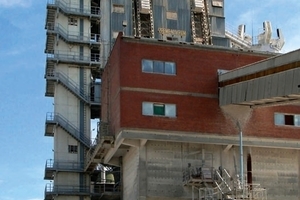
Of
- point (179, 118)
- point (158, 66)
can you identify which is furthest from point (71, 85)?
point (179, 118)

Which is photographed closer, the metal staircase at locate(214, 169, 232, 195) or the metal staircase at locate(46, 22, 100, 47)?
the metal staircase at locate(214, 169, 232, 195)

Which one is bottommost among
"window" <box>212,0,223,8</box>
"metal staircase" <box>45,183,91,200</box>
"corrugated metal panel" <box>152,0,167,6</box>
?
"metal staircase" <box>45,183,91,200</box>

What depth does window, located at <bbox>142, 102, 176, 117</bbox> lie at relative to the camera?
5288cm

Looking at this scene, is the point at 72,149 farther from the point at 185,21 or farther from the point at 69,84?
the point at 185,21

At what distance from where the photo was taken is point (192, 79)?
179ft

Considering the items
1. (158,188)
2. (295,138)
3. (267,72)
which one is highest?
(267,72)

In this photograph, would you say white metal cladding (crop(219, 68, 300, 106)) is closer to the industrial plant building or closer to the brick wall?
the industrial plant building

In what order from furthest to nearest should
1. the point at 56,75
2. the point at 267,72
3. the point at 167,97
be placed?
the point at 56,75 → the point at 167,97 → the point at 267,72

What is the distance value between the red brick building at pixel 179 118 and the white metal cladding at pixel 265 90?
5.06 feet

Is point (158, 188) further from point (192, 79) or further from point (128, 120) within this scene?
point (192, 79)

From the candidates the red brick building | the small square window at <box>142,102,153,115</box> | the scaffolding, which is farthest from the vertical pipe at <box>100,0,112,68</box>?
the scaffolding

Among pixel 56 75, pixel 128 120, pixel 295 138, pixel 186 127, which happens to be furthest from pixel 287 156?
pixel 56 75

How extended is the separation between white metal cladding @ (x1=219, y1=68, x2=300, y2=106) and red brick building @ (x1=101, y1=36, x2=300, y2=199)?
5.06 ft

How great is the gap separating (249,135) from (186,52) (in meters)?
8.58
